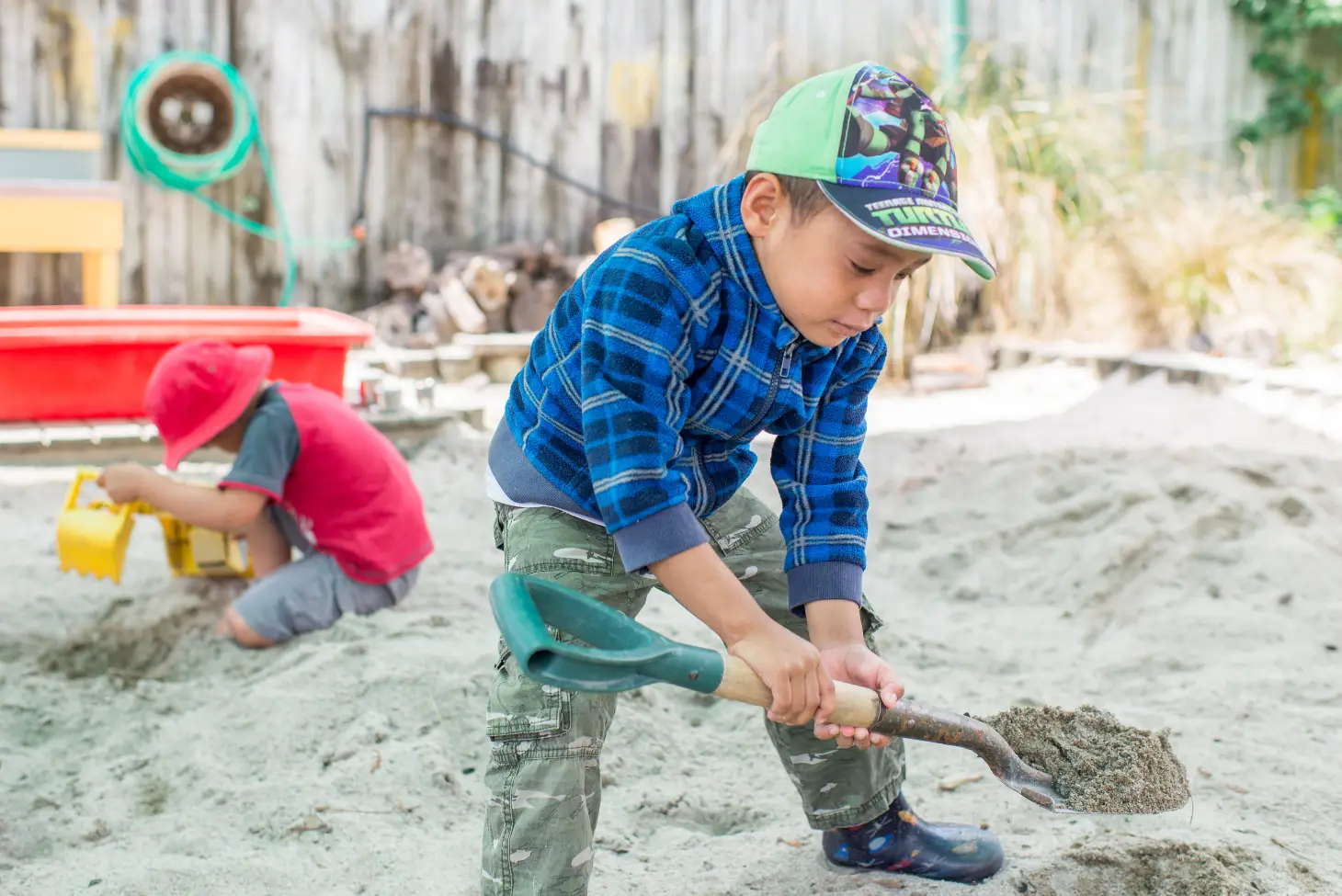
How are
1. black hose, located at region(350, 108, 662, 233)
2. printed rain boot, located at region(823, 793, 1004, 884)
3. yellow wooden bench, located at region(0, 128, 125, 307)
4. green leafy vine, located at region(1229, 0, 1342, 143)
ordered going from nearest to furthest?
printed rain boot, located at region(823, 793, 1004, 884)
yellow wooden bench, located at region(0, 128, 125, 307)
black hose, located at region(350, 108, 662, 233)
green leafy vine, located at region(1229, 0, 1342, 143)

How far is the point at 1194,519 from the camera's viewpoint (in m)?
3.39

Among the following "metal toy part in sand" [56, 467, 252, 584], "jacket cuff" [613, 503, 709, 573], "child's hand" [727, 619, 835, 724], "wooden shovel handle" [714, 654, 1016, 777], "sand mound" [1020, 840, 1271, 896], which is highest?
"jacket cuff" [613, 503, 709, 573]

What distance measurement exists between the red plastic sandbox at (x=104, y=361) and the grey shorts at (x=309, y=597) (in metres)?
1.47

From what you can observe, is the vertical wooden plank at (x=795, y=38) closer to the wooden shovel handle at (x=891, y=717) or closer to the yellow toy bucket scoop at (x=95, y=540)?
the yellow toy bucket scoop at (x=95, y=540)

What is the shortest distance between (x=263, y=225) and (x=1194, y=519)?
4341 mm

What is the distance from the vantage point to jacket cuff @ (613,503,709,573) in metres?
1.54

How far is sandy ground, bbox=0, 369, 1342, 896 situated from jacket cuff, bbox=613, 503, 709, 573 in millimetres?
618

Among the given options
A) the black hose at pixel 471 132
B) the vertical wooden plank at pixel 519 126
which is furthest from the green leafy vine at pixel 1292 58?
the vertical wooden plank at pixel 519 126

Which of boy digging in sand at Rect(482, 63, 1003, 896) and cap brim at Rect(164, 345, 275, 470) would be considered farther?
cap brim at Rect(164, 345, 275, 470)

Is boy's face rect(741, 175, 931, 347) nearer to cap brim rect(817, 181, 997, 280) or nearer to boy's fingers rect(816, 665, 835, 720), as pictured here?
cap brim rect(817, 181, 997, 280)

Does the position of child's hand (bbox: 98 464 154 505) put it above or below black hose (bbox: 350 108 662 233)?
below

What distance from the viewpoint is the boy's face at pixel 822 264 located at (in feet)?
4.99

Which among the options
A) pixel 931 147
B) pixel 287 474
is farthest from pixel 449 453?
pixel 931 147

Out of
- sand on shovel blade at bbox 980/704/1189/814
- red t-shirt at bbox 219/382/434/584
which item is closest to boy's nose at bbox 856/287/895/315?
sand on shovel blade at bbox 980/704/1189/814
